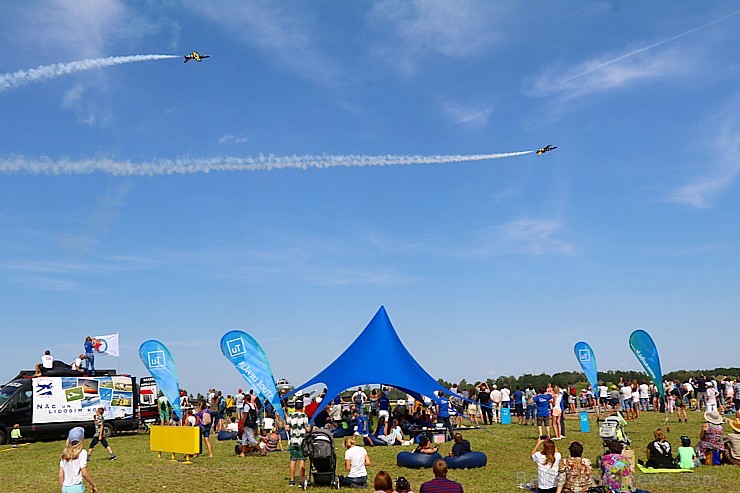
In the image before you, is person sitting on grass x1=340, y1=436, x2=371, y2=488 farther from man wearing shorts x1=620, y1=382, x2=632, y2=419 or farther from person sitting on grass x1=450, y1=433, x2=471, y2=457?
man wearing shorts x1=620, y1=382, x2=632, y2=419

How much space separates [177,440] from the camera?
15391 millimetres

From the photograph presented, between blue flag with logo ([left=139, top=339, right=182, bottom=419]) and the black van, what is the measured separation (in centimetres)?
220

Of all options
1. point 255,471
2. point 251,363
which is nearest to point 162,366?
point 251,363

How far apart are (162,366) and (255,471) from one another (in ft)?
24.6

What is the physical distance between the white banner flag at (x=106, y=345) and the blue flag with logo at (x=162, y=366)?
239 inches

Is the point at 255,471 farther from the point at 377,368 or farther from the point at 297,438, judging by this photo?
the point at 377,368

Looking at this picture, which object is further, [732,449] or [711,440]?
[711,440]

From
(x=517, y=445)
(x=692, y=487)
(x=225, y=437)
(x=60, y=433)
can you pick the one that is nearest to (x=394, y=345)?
(x=517, y=445)

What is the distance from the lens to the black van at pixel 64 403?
2103 cm

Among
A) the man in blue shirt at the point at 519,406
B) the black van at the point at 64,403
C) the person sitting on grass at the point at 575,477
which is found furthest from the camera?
the man in blue shirt at the point at 519,406

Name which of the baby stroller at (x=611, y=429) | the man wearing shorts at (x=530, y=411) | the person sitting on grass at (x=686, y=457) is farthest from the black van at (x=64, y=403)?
the person sitting on grass at (x=686, y=457)

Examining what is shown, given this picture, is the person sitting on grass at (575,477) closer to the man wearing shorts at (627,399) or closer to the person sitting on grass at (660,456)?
the person sitting on grass at (660,456)

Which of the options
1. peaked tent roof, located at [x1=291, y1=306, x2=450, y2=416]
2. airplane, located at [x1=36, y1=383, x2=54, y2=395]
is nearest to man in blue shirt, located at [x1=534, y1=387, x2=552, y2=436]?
peaked tent roof, located at [x1=291, y1=306, x2=450, y2=416]

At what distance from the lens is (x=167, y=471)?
14008 millimetres
